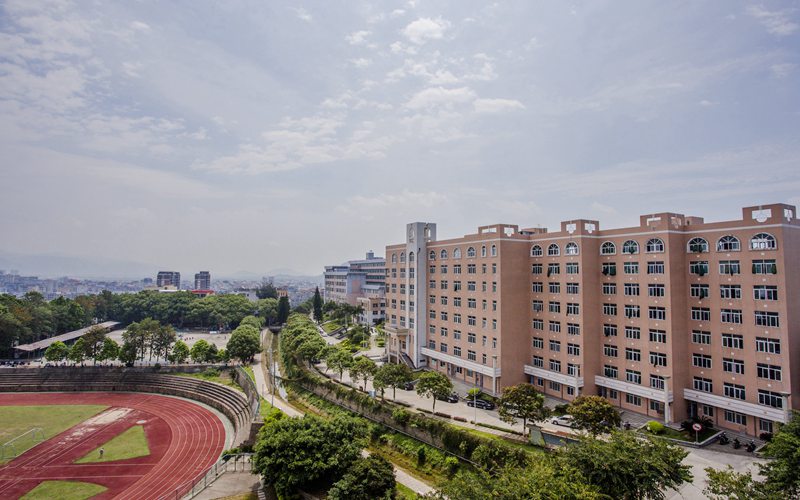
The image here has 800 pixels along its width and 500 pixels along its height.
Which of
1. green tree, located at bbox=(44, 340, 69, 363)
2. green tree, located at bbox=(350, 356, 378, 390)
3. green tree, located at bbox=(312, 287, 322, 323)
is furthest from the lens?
green tree, located at bbox=(312, 287, 322, 323)

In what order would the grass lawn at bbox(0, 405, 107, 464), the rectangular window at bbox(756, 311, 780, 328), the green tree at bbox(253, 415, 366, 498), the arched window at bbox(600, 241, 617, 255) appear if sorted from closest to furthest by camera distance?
the green tree at bbox(253, 415, 366, 498), the rectangular window at bbox(756, 311, 780, 328), the arched window at bbox(600, 241, 617, 255), the grass lawn at bbox(0, 405, 107, 464)

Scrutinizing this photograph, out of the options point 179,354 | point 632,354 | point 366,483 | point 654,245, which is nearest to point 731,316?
point 654,245

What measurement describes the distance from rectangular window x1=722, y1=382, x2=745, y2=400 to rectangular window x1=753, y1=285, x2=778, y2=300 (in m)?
5.67

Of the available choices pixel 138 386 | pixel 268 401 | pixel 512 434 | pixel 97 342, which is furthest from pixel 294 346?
pixel 512 434

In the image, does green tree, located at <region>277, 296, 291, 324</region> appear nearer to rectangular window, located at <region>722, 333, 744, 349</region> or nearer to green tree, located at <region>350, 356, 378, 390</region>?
green tree, located at <region>350, 356, 378, 390</region>

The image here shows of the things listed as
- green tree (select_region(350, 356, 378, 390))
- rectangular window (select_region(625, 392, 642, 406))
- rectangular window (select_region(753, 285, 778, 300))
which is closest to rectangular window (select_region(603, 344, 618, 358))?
rectangular window (select_region(625, 392, 642, 406))

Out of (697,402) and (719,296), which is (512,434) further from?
(719,296)

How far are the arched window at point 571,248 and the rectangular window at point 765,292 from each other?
1140cm

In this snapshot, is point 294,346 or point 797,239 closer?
point 797,239

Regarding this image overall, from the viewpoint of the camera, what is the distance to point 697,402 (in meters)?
29.0

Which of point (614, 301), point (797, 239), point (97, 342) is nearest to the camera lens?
point (797, 239)

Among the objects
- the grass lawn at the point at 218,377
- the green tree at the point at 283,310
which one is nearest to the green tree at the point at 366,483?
the grass lawn at the point at 218,377

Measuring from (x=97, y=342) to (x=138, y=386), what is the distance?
32.9ft

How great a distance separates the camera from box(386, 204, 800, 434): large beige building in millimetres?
26062
